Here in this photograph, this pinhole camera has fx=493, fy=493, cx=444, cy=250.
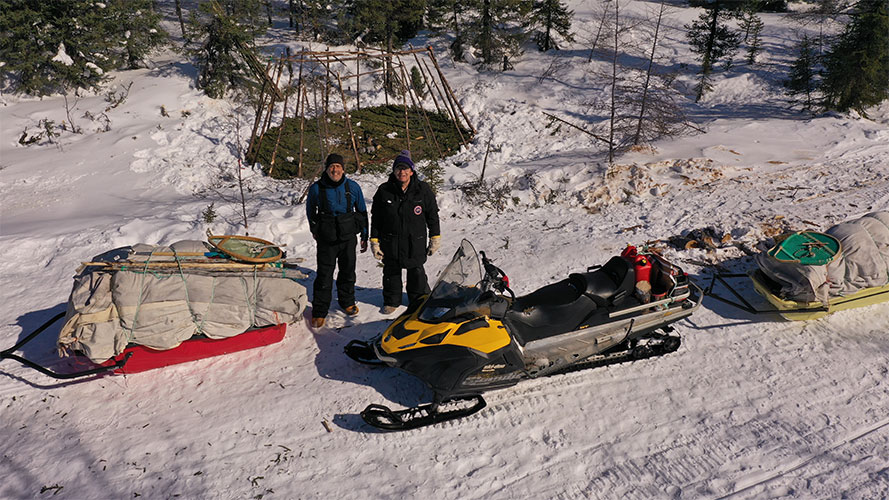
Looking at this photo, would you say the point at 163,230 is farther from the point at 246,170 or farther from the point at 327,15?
the point at 327,15

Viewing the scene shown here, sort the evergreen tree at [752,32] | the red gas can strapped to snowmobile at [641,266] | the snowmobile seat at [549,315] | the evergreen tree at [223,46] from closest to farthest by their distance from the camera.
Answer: the snowmobile seat at [549,315] → the red gas can strapped to snowmobile at [641,266] → the evergreen tree at [223,46] → the evergreen tree at [752,32]

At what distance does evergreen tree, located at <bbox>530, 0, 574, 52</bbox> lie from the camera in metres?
17.9

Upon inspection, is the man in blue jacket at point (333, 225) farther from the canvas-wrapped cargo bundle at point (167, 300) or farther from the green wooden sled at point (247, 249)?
the green wooden sled at point (247, 249)

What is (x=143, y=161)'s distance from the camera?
11.7 meters

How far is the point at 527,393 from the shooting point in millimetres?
4355

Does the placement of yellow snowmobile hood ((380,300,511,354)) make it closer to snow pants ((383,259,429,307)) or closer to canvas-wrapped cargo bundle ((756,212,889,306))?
snow pants ((383,259,429,307))

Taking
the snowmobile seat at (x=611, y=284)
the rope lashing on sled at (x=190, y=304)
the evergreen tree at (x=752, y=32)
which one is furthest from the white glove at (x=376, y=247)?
the evergreen tree at (x=752, y=32)

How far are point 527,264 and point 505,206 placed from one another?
6.38ft

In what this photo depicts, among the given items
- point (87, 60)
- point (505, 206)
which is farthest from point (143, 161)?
point (505, 206)

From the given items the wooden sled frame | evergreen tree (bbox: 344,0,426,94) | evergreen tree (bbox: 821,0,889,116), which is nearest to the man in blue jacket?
the wooden sled frame

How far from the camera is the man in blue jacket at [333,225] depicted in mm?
4980

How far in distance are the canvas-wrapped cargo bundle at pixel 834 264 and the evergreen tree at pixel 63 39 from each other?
18.6 m

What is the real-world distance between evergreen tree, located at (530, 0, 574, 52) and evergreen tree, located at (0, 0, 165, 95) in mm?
13363

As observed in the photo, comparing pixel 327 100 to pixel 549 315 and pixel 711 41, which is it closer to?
pixel 549 315
